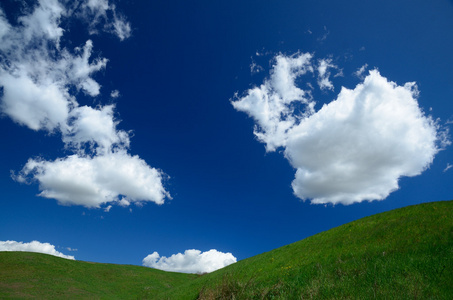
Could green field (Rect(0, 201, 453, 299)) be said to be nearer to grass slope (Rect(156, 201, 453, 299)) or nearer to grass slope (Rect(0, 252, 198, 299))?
grass slope (Rect(156, 201, 453, 299))

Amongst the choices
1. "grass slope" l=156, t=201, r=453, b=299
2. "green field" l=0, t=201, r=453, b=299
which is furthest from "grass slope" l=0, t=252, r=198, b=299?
"grass slope" l=156, t=201, r=453, b=299

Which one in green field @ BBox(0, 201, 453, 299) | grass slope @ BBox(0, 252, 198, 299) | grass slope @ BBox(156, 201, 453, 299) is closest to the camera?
grass slope @ BBox(156, 201, 453, 299)

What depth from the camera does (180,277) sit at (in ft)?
241

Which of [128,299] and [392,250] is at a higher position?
[392,250]

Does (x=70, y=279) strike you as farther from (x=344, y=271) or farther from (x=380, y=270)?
(x=380, y=270)

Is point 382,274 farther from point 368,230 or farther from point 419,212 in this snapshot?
point 419,212

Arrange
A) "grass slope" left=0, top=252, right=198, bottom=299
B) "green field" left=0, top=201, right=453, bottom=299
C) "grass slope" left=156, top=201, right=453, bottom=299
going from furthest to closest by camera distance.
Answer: "grass slope" left=0, top=252, right=198, bottom=299 → "green field" left=0, top=201, right=453, bottom=299 → "grass slope" left=156, top=201, right=453, bottom=299

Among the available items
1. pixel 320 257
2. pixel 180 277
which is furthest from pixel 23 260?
pixel 320 257

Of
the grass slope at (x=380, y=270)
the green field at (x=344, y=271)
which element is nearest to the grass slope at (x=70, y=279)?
the green field at (x=344, y=271)

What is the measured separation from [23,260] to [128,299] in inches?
1159

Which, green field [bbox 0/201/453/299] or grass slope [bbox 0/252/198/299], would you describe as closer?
green field [bbox 0/201/453/299]

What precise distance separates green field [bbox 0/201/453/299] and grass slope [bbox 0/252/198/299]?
157 millimetres

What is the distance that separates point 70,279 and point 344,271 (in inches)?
2254

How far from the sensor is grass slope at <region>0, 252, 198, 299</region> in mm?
40812
